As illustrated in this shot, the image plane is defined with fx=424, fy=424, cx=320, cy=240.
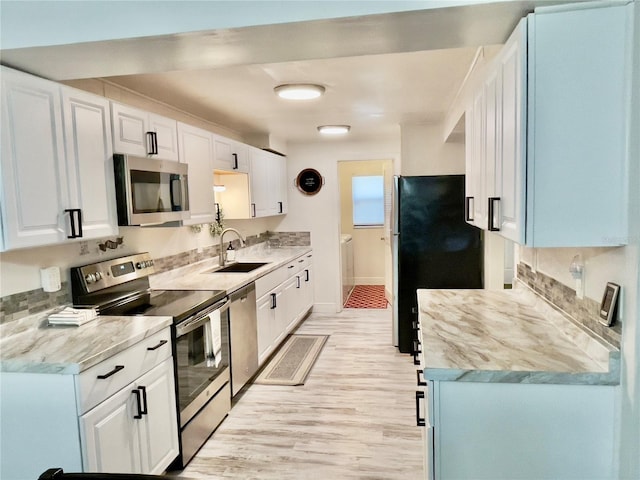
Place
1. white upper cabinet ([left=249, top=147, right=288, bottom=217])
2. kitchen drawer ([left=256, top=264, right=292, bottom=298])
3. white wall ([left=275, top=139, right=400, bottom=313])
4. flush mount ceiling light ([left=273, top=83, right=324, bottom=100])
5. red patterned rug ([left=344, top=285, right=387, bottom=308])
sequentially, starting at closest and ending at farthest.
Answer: flush mount ceiling light ([left=273, top=83, right=324, bottom=100]) → kitchen drawer ([left=256, top=264, right=292, bottom=298]) → white upper cabinet ([left=249, top=147, right=288, bottom=217]) → white wall ([left=275, top=139, right=400, bottom=313]) → red patterned rug ([left=344, top=285, right=387, bottom=308])

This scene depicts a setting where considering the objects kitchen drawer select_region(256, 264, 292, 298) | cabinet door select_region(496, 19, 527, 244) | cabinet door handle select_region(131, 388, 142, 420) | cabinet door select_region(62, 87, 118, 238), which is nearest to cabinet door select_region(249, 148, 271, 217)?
kitchen drawer select_region(256, 264, 292, 298)

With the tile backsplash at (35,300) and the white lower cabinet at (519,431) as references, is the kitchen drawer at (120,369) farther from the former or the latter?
the white lower cabinet at (519,431)

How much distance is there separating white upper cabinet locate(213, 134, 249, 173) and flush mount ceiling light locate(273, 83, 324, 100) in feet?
2.61

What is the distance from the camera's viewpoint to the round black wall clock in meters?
5.75

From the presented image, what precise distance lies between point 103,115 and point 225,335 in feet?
5.28

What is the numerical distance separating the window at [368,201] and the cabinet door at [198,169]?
4.49 m

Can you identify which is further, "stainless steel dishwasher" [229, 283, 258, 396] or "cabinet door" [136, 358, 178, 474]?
"stainless steel dishwasher" [229, 283, 258, 396]

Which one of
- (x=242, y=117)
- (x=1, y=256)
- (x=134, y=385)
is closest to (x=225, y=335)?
(x=134, y=385)

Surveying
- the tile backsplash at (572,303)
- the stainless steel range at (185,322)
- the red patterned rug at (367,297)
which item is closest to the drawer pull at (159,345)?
the stainless steel range at (185,322)

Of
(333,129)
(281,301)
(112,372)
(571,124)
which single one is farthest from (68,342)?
(333,129)

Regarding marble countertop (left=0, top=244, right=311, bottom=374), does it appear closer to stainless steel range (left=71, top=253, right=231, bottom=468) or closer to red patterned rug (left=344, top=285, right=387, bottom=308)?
stainless steel range (left=71, top=253, right=231, bottom=468)

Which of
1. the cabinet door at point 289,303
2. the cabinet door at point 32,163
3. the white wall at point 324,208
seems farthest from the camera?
the white wall at point 324,208

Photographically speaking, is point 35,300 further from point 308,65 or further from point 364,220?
point 364,220

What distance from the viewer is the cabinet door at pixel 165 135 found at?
271cm
